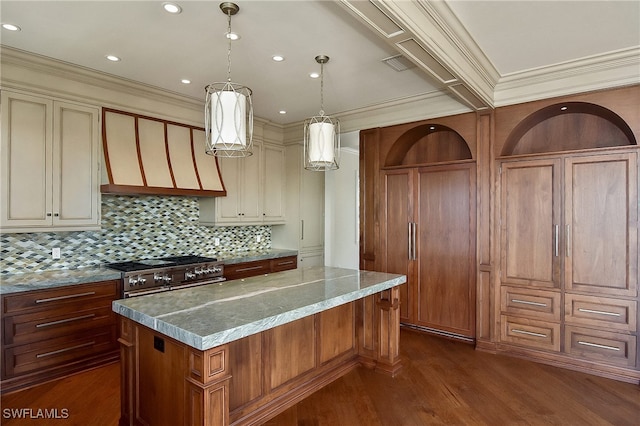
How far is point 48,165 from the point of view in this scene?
3285mm

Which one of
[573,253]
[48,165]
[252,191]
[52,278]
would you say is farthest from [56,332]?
[573,253]

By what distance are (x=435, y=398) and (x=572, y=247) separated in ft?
6.53

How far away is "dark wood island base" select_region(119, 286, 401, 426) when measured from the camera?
1.82m

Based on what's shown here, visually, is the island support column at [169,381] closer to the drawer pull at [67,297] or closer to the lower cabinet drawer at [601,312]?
the drawer pull at [67,297]

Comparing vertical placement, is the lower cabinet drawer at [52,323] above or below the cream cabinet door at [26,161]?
below

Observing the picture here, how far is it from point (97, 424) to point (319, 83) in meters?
3.51

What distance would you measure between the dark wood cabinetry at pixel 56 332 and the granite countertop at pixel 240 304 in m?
1.32

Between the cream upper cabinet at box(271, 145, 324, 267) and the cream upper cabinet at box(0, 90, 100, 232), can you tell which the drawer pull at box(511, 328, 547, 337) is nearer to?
the cream upper cabinet at box(271, 145, 324, 267)

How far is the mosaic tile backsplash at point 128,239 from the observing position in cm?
336

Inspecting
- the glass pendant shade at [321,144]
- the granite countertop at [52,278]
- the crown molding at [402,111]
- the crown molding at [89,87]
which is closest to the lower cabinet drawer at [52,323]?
the granite countertop at [52,278]

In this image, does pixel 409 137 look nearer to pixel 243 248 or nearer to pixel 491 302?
pixel 491 302

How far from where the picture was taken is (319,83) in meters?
3.80

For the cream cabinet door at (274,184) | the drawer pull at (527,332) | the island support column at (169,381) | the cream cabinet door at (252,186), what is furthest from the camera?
the cream cabinet door at (274,184)

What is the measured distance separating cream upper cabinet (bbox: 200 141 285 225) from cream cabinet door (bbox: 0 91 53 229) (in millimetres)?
Answer: 1800
